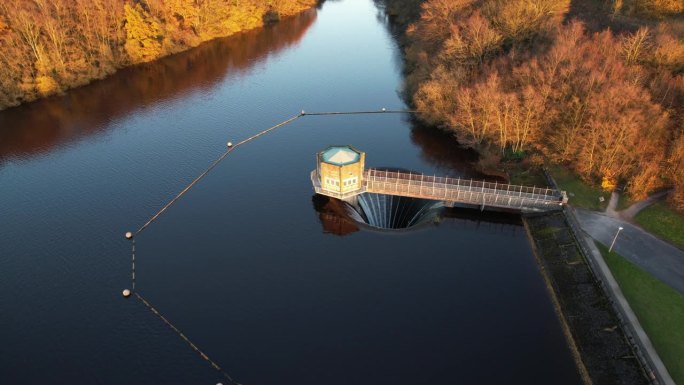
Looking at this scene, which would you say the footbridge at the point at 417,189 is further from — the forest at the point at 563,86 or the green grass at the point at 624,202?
the forest at the point at 563,86

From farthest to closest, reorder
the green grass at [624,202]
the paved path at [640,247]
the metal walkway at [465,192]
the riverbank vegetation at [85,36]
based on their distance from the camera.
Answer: the riverbank vegetation at [85,36] → the metal walkway at [465,192] → the green grass at [624,202] → the paved path at [640,247]

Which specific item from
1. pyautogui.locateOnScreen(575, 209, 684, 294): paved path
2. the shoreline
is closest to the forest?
pyautogui.locateOnScreen(575, 209, 684, 294): paved path

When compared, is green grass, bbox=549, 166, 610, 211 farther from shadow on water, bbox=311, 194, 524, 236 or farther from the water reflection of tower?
the water reflection of tower

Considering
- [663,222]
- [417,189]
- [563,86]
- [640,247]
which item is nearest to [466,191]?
[417,189]

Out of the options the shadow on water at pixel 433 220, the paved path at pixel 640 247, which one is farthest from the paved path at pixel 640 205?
the shadow on water at pixel 433 220

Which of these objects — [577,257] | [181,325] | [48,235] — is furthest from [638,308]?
[48,235]

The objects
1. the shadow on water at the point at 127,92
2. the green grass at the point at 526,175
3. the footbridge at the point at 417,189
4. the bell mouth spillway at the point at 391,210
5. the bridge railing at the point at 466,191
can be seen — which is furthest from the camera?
Answer: the shadow on water at the point at 127,92

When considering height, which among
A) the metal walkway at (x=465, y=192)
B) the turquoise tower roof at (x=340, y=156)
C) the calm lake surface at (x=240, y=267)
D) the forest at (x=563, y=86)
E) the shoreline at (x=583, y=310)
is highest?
the forest at (x=563, y=86)
